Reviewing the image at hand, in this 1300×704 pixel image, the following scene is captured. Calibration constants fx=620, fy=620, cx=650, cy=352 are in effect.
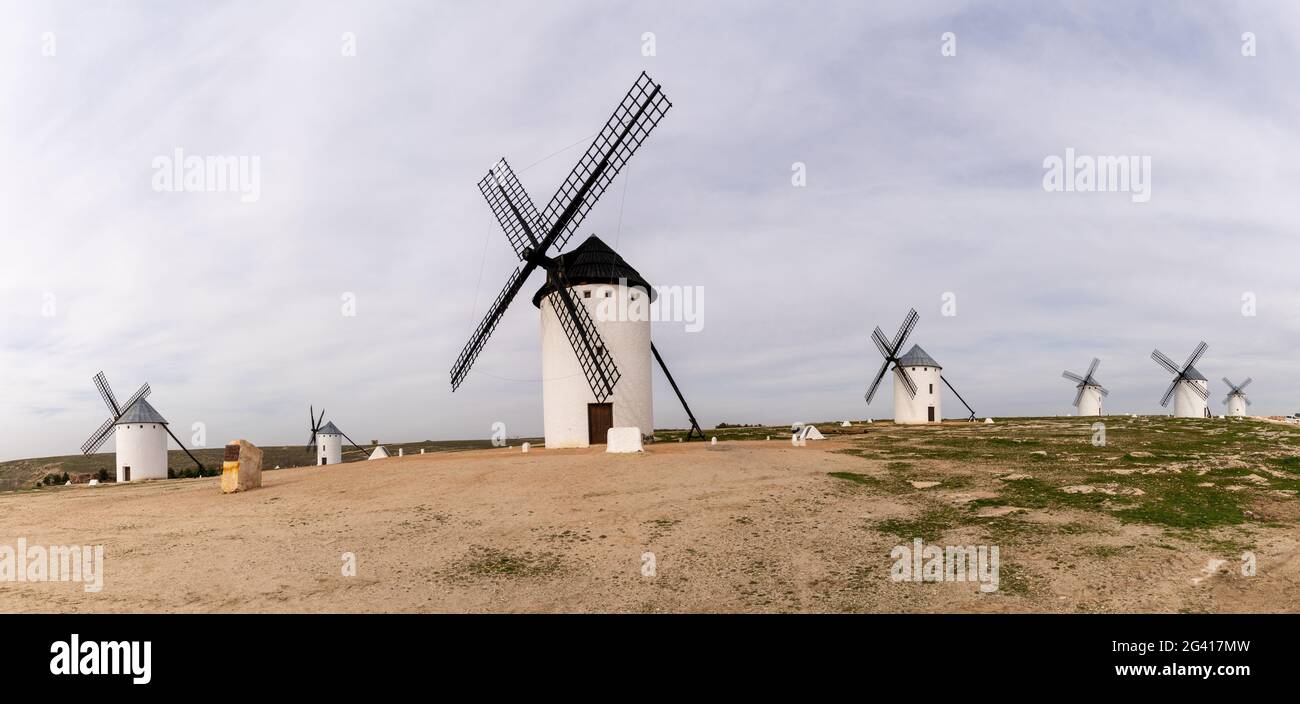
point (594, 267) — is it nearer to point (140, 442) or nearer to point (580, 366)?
point (580, 366)

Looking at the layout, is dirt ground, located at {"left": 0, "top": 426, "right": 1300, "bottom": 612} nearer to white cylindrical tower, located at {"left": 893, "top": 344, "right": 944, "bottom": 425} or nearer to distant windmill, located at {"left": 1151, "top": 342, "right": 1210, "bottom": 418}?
white cylindrical tower, located at {"left": 893, "top": 344, "right": 944, "bottom": 425}

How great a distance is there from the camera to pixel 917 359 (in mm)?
49500

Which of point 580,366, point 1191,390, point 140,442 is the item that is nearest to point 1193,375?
point 1191,390

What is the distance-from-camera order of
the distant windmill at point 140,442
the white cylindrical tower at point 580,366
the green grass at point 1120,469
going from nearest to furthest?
1. the green grass at point 1120,469
2. the white cylindrical tower at point 580,366
3. the distant windmill at point 140,442

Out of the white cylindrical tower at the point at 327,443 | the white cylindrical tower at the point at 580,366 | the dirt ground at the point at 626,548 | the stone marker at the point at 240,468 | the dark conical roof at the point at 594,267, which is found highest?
the dark conical roof at the point at 594,267

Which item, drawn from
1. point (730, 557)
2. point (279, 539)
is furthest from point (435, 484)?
point (730, 557)

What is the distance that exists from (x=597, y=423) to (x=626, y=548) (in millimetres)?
16636

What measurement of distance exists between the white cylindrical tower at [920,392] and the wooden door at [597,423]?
29.9 m

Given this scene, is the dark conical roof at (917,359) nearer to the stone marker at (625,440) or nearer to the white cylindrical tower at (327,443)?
the stone marker at (625,440)

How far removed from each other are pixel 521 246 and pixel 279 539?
19.3 meters

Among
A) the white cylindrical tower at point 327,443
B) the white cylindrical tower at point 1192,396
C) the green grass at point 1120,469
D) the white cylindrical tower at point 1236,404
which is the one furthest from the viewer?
the white cylindrical tower at point 1236,404

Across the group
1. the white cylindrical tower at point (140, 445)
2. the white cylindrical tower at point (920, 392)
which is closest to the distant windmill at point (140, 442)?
the white cylindrical tower at point (140, 445)

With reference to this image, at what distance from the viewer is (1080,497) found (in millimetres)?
15219

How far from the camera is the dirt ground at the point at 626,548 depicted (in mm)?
9328
